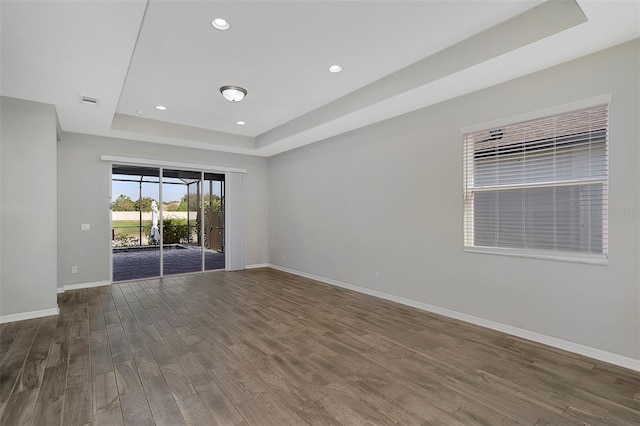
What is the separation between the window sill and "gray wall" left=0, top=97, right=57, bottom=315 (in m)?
5.42

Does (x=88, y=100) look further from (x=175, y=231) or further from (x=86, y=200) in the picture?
(x=175, y=231)

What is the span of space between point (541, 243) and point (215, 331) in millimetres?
3673

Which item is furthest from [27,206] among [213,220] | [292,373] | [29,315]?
[292,373]

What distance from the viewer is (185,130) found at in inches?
234

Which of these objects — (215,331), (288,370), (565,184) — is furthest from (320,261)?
(565,184)

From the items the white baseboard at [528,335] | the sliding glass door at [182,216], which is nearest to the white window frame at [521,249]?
the white baseboard at [528,335]

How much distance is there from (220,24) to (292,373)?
3071 mm

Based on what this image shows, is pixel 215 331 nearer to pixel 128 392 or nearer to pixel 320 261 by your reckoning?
pixel 128 392

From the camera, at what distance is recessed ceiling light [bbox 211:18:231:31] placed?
2.65 m

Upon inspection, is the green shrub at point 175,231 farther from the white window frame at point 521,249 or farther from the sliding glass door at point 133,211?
the white window frame at point 521,249

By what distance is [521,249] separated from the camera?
133 inches

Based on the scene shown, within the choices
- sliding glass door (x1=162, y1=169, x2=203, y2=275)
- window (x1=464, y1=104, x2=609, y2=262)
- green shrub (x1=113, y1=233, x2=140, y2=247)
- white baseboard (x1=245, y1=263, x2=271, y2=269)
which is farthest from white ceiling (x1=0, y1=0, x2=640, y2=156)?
white baseboard (x1=245, y1=263, x2=271, y2=269)

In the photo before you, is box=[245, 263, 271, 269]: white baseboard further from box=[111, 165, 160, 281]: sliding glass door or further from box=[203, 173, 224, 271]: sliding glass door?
box=[111, 165, 160, 281]: sliding glass door

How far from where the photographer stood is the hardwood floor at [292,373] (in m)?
2.05
